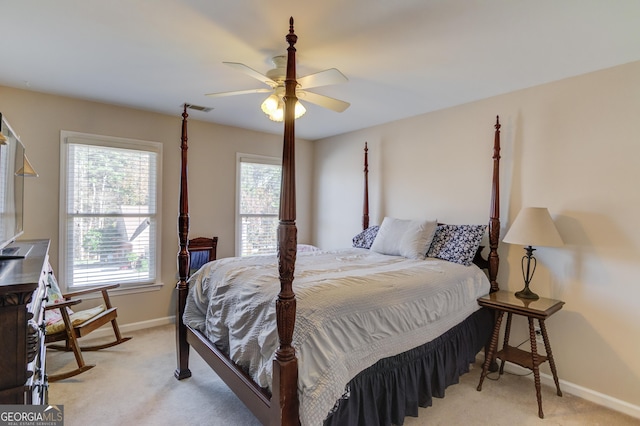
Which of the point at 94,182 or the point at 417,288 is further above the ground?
the point at 94,182

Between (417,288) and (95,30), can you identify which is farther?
(417,288)

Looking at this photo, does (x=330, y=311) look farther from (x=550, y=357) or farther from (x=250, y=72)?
(x=550, y=357)

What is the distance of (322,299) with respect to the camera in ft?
5.70

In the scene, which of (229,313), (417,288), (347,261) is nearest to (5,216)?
(229,313)

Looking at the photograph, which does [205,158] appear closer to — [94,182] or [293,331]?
[94,182]

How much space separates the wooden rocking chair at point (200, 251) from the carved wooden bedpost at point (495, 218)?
10.2 feet

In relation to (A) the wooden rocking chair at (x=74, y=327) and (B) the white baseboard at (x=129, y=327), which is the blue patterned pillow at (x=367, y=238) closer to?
(B) the white baseboard at (x=129, y=327)

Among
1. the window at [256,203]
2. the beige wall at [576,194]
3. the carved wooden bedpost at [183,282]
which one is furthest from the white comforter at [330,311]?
the window at [256,203]

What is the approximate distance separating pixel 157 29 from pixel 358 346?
216cm

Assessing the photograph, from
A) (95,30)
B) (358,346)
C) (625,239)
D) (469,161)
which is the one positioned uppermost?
(95,30)

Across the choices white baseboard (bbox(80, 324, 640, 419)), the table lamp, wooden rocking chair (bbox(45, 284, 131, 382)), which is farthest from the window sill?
the table lamp

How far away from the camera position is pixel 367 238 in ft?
12.4

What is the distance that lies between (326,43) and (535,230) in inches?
78.7

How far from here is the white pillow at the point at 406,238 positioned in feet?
10.0
